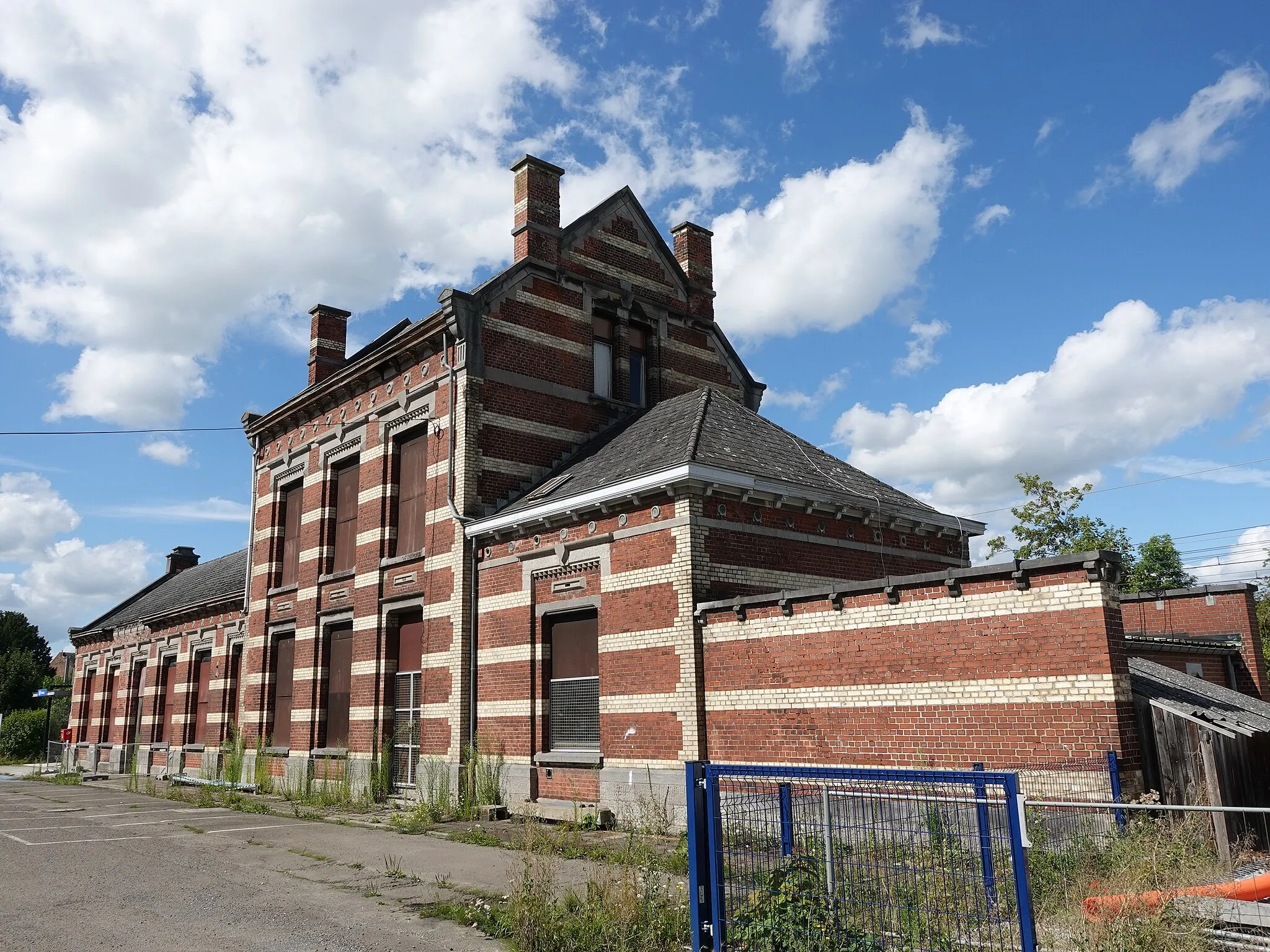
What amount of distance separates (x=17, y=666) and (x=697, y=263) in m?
58.1

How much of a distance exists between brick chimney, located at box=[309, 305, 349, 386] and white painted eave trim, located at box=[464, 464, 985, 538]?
10335 mm

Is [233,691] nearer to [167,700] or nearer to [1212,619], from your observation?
[167,700]

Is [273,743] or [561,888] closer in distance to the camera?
[561,888]

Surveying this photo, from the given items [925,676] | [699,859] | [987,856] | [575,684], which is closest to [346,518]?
[575,684]

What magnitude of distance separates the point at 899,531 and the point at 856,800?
36.0 feet

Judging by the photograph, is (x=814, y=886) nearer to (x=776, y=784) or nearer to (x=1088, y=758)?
(x=776, y=784)

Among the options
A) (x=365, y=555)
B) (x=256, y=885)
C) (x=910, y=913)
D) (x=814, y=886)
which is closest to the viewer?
(x=910, y=913)

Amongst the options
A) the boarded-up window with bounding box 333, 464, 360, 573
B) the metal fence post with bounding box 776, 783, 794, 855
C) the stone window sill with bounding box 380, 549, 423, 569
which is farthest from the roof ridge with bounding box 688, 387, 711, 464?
the boarded-up window with bounding box 333, 464, 360, 573

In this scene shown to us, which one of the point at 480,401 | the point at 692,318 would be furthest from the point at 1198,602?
the point at 480,401

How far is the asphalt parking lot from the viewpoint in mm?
7867

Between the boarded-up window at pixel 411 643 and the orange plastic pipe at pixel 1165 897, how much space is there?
1453cm

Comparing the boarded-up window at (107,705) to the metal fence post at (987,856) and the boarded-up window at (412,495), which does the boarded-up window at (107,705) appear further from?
the metal fence post at (987,856)

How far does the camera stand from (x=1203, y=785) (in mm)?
9859

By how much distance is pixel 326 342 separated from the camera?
25766 mm
